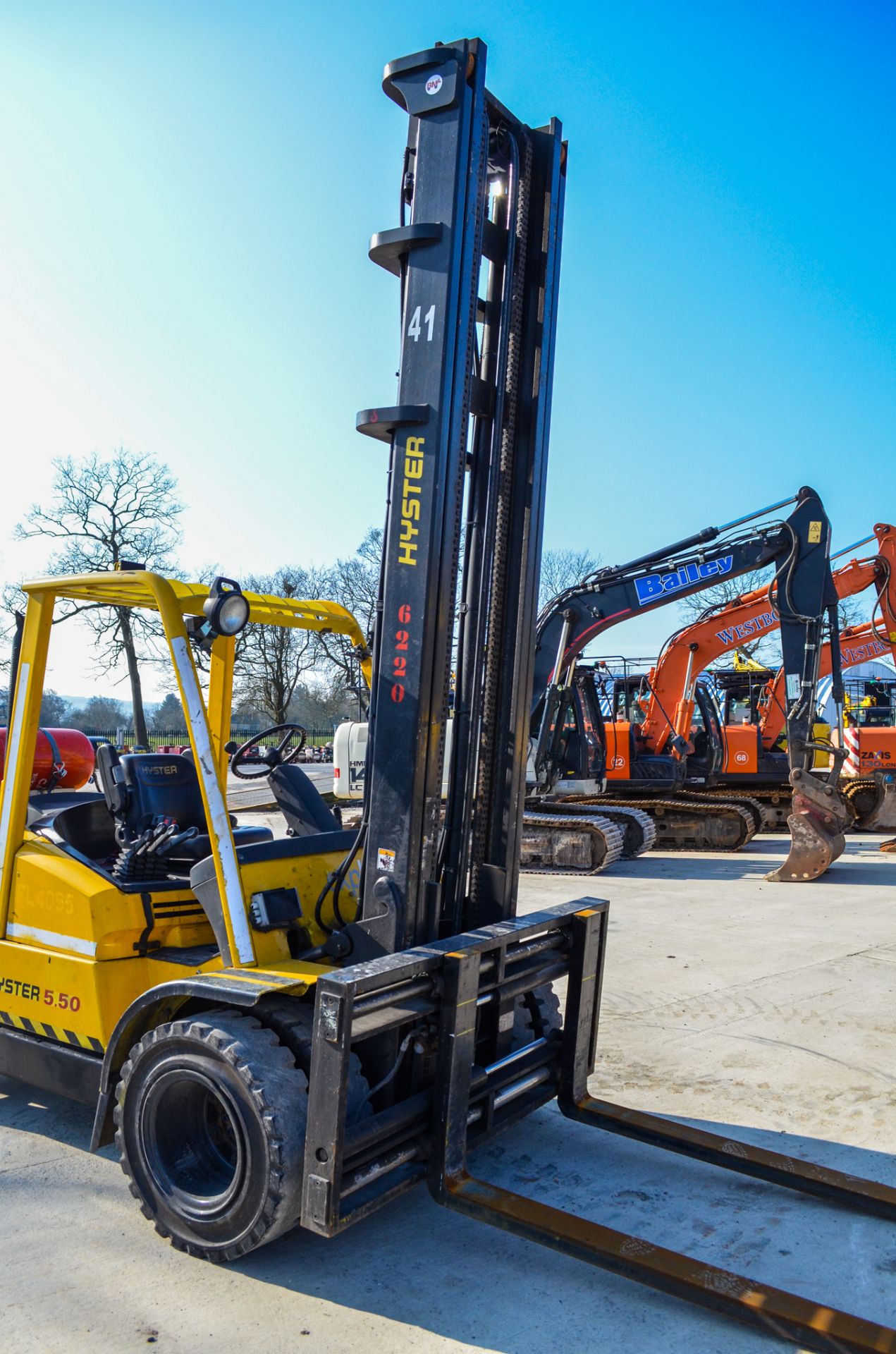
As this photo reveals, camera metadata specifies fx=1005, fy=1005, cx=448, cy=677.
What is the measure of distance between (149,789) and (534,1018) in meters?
2.02

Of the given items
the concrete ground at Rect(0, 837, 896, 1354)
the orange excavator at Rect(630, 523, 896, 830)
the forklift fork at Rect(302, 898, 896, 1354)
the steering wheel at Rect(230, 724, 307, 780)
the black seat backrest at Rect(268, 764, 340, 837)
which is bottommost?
the concrete ground at Rect(0, 837, 896, 1354)

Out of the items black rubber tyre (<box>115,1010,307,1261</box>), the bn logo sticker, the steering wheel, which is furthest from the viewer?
the steering wheel

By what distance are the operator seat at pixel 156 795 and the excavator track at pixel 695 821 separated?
11.3m

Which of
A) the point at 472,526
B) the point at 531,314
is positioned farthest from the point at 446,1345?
the point at 531,314

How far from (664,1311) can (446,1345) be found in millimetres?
712

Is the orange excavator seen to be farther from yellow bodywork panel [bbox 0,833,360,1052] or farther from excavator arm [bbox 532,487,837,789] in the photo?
yellow bodywork panel [bbox 0,833,360,1052]

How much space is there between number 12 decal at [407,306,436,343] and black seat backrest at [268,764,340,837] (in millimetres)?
2017

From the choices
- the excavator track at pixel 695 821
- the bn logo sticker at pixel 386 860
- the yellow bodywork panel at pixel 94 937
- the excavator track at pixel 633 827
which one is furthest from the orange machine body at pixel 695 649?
the bn logo sticker at pixel 386 860

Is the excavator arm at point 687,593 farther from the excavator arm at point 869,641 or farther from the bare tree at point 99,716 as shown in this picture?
the bare tree at point 99,716

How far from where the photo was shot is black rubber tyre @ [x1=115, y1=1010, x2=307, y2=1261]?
311 cm

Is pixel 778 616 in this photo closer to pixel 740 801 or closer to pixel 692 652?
pixel 692 652

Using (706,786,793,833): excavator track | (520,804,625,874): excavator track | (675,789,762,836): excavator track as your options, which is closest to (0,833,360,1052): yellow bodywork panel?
(520,804,625,874): excavator track

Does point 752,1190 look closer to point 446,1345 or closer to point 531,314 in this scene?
point 446,1345

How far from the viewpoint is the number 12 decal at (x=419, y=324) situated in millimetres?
3688
